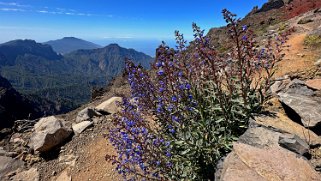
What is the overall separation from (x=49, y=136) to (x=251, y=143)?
7833 mm

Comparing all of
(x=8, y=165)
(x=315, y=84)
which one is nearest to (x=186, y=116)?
(x=315, y=84)

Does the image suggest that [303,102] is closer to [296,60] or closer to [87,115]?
[296,60]

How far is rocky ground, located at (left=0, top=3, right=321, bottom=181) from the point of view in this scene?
4430 mm

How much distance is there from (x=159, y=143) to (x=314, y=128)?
10.2 ft

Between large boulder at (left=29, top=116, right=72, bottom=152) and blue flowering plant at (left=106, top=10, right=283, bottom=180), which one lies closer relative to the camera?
blue flowering plant at (left=106, top=10, right=283, bottom=180)

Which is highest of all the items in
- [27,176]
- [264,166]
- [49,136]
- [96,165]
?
[264,166]

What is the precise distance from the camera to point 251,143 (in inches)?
191

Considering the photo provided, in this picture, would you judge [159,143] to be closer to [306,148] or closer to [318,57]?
[306,148]

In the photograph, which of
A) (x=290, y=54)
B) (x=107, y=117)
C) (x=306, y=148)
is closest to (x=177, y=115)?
(x=306, y=148)

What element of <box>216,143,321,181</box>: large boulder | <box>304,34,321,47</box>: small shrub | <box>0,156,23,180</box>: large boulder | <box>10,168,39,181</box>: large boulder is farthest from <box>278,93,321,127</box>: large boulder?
<box>0,156,23,180</box>: large boulder

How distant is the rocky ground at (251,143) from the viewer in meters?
4.43

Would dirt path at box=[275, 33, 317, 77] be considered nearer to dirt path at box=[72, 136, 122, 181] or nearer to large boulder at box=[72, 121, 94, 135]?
dirt path at box=[72, 136, 122, 181]

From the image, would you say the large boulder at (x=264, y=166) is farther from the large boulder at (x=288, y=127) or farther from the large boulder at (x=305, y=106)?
the large boulder at (x=305, y=106)

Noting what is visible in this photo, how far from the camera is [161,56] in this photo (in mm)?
5371
